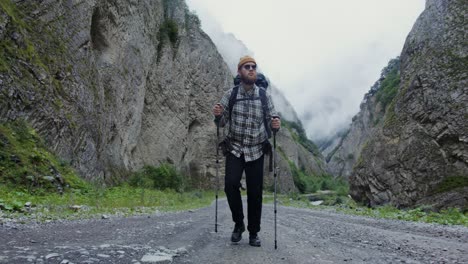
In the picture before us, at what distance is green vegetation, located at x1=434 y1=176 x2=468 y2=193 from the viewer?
60.9 feet

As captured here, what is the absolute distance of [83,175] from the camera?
51.5ft

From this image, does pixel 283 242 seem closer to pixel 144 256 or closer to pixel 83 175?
pixel 144 256

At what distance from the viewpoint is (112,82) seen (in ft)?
76.6

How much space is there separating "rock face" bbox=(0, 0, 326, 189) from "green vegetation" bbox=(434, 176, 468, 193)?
714 inches

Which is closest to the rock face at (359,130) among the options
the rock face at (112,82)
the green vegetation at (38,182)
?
the rock face at (112,82)

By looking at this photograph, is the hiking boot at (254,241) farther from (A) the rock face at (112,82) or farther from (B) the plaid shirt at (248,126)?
(A) the rock face at (112,82)

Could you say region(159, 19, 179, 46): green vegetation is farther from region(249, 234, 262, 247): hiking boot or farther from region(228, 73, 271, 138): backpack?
region(249, 234, 262, 247): hiking boot

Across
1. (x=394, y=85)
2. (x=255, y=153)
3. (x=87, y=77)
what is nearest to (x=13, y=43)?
(x=87, y=77)

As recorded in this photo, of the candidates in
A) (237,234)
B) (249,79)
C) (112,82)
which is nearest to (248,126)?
(249,79)

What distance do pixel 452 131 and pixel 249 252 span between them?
20.5 metres

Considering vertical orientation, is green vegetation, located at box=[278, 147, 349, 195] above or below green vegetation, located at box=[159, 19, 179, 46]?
below

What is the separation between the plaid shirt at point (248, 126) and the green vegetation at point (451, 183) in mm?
17948

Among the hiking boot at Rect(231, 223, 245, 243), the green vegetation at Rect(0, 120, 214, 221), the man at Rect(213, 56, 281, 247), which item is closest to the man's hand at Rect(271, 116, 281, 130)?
the man at Rect(213, 56, 281, 247)

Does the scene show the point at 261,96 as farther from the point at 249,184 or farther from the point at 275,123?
the point at 249,184
